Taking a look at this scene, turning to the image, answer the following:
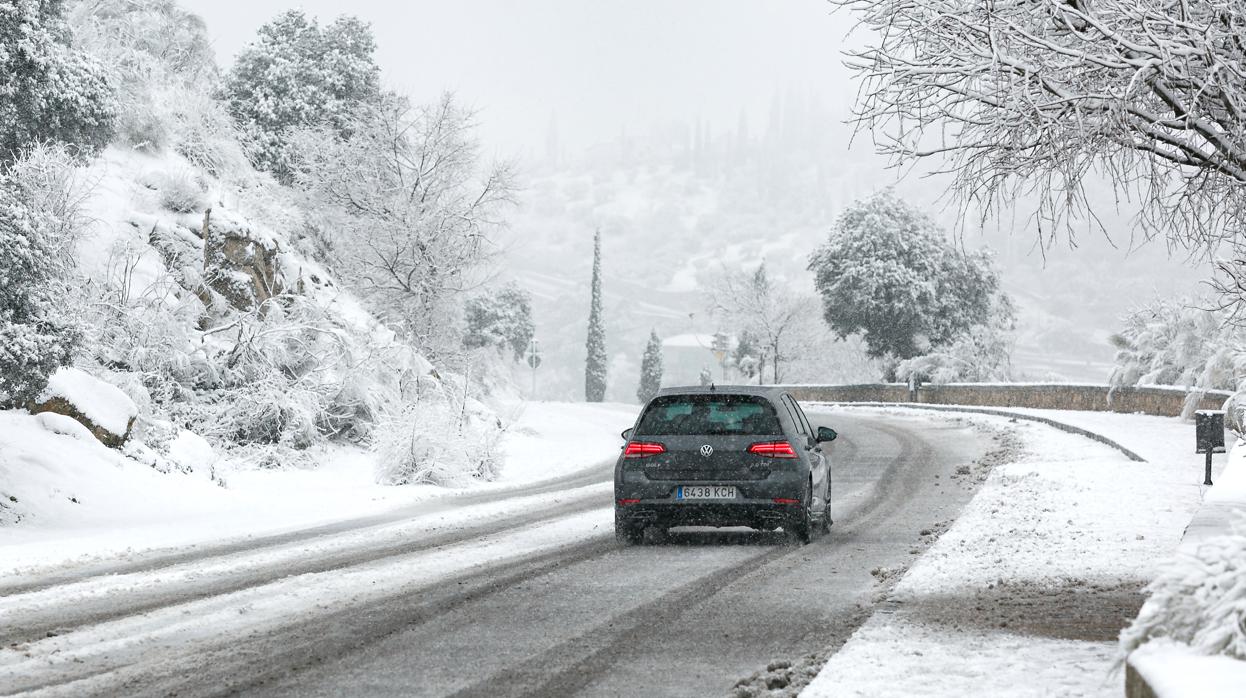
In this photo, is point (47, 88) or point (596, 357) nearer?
point (47, 88)

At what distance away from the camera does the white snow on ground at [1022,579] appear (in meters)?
6.14

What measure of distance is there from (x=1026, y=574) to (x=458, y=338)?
35.8 meters

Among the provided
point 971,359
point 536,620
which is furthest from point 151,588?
point 971,359

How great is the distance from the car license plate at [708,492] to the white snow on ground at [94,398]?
10.4m

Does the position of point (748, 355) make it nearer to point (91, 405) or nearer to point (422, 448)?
point (422, 448)

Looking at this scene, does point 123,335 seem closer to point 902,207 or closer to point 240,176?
point 240,176

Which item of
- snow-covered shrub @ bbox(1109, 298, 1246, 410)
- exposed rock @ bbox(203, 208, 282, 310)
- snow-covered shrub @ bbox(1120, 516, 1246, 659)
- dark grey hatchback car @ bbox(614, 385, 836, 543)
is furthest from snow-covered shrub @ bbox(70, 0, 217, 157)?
snow-covered shrub @ bbox(1120, 516, 1246, 659)

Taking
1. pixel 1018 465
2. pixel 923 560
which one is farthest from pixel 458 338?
pixel 923 560

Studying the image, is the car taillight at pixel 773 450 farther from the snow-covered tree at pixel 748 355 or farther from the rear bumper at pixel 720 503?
the snow-covered tree at pixel 748 355

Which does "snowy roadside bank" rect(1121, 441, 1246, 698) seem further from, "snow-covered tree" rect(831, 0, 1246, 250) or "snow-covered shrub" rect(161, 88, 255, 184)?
"snow-covered shrub" rect(161, 88, 255, 184)

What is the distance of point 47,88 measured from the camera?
26.1m

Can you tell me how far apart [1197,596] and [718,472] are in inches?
324

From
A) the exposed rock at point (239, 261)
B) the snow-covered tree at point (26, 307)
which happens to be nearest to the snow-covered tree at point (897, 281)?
the exposed rock at point (239, 261)

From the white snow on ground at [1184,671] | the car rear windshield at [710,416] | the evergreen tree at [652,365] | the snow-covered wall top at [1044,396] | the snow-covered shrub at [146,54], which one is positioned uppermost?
the snow-covered shrub at [146,54]
